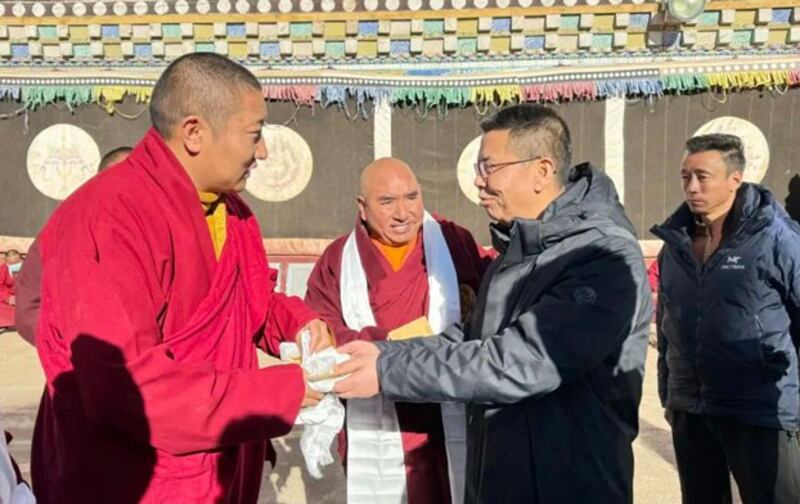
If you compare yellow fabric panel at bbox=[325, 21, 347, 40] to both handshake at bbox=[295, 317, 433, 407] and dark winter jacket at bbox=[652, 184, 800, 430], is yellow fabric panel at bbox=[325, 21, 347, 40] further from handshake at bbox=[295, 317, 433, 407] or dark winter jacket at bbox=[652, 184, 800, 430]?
handshake at bbox=[295, 317, 433, 407]

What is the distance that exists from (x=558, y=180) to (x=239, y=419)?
37.1 inches

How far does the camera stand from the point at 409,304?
2627 mm

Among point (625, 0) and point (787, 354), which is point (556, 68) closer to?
point (625, 0)

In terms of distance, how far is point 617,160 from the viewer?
6652 mm

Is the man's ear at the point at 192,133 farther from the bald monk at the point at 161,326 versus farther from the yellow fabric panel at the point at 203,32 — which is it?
the yellow fabric panel at the point at 203,32

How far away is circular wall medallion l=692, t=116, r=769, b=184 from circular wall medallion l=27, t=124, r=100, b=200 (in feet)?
19.2

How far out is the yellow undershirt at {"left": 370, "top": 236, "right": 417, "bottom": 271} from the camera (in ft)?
9.00

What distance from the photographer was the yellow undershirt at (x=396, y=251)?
274cm

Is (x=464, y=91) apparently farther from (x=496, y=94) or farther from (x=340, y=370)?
(x=340, y=370)

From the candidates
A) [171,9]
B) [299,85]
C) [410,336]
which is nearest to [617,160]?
[299,85]

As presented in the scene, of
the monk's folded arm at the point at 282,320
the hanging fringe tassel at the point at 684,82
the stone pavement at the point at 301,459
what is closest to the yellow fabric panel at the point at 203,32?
the stone pavement at the point at 301,459

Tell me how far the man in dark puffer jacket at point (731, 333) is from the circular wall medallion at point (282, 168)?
15.4 ft

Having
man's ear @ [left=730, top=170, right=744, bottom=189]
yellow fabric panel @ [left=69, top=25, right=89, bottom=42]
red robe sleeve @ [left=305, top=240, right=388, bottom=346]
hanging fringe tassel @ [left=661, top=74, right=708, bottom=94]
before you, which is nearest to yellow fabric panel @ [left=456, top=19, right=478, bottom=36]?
hanging fringe tassel @ [left=661, top=74, right=708, bottom=94]

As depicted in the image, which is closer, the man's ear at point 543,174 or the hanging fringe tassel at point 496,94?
the man's ear at point 543,174
